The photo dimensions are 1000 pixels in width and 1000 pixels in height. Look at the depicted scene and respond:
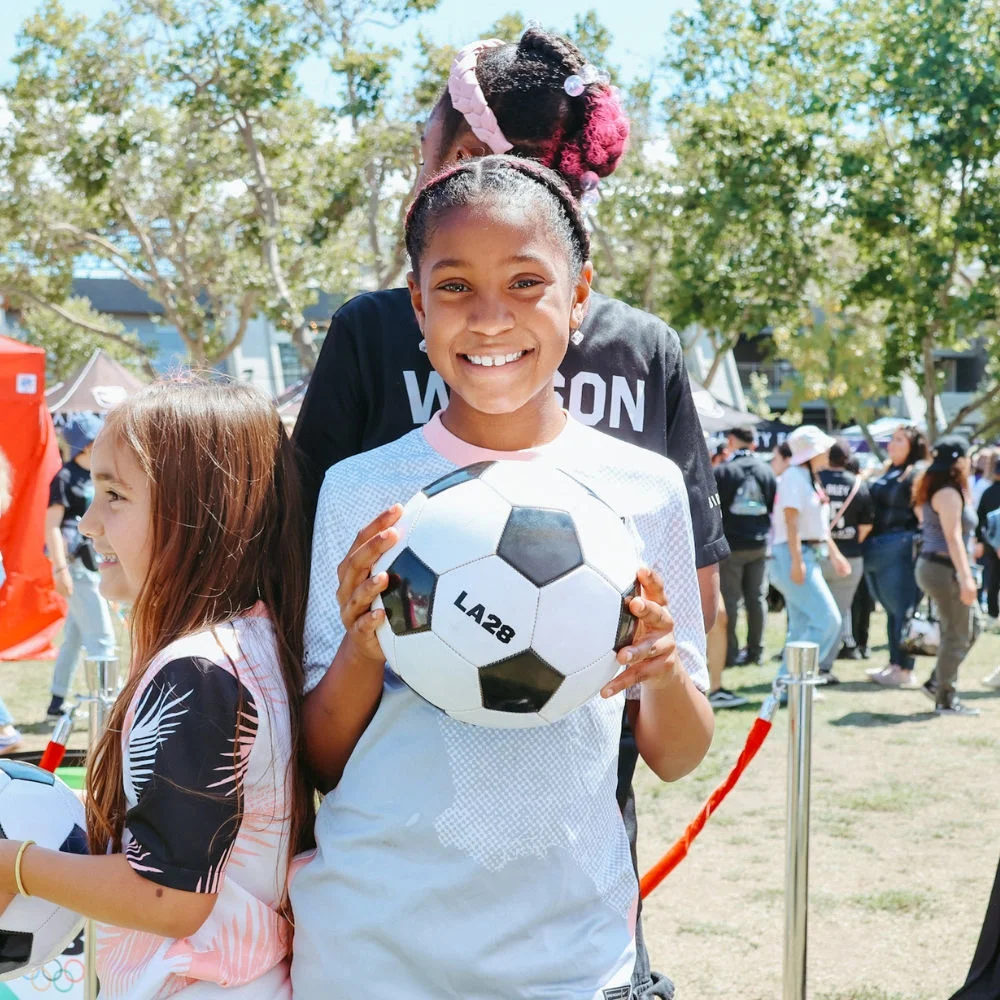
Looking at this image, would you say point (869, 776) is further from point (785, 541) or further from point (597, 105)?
point (597, 105)

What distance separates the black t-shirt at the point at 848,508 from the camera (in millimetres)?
10453

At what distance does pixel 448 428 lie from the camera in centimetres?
188

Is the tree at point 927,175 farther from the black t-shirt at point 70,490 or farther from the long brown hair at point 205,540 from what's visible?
the long brown hair at point 205,540

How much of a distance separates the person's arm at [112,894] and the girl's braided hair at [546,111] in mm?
1336

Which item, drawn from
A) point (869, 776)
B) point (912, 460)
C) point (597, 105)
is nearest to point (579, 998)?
point (597, 105)

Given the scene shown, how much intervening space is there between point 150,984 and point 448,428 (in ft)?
3.01

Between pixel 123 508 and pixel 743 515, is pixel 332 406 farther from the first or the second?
pixel 743 515

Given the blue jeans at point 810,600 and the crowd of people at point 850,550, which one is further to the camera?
the blue jeans at point 810,600

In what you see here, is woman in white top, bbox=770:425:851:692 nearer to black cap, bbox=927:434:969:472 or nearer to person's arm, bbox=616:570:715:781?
black cap, bbox=927:434:969:472

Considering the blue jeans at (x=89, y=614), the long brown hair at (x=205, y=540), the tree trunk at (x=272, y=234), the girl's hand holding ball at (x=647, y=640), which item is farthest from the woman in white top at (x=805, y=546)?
the tree trunk at (x=272, y=234)

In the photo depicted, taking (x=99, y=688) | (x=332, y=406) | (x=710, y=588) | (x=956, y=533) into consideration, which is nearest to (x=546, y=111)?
(x=332, y=406)

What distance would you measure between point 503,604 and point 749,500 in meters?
9.28

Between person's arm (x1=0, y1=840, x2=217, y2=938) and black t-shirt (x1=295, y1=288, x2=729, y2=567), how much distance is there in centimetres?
68

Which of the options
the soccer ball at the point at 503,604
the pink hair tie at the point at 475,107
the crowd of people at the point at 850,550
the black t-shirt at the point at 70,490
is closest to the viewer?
the soccer ball at the point at 503,604
